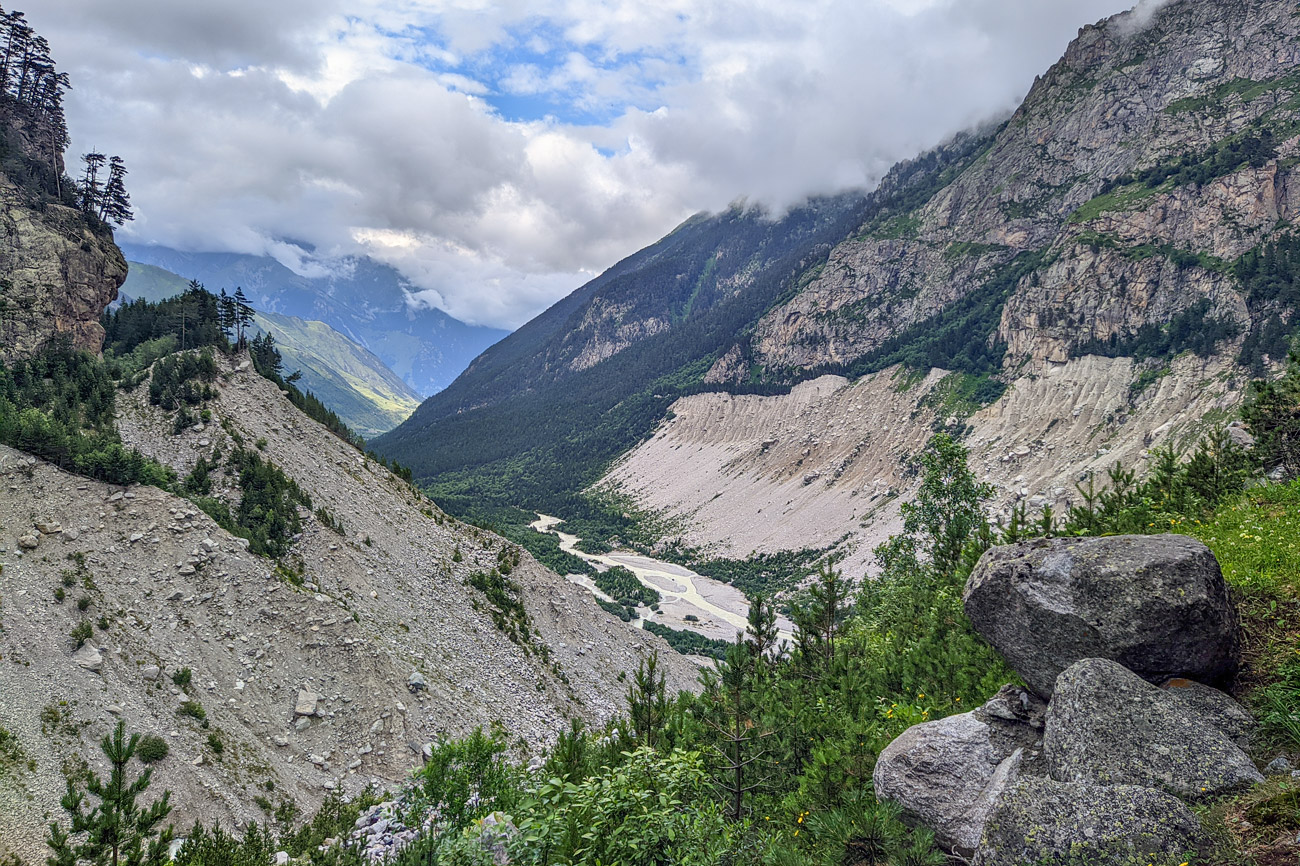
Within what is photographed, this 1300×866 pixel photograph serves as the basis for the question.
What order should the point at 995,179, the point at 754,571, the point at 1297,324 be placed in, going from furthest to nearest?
1. the point at 995,179
2. the point at 754,571
3. the point at 1297,324

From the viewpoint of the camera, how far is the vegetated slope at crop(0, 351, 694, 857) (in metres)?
17.0

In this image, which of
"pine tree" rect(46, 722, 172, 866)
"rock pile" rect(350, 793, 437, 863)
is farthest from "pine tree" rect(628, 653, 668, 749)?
"pine tree" rect(46, 722, 172, 866)

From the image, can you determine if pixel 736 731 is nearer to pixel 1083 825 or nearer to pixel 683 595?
pixel 1083 825

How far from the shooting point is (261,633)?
23.6 meters

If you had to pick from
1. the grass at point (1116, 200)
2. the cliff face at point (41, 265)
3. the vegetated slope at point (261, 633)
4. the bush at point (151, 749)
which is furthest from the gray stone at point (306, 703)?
the grass at point (1116, 200)

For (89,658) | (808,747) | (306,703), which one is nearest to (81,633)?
(89,658)

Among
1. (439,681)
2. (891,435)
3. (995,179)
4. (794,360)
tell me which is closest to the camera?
(439,681)

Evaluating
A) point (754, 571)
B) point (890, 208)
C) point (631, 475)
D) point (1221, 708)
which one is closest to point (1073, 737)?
point (1221, 708)

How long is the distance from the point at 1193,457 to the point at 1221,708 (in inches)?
407

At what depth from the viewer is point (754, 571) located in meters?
97.6

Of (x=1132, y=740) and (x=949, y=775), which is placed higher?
(x=1132, y=740)

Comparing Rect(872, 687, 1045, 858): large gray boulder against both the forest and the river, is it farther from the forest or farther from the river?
the river

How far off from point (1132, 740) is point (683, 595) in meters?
86.3

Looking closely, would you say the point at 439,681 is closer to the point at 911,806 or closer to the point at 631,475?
the point at 911,806
